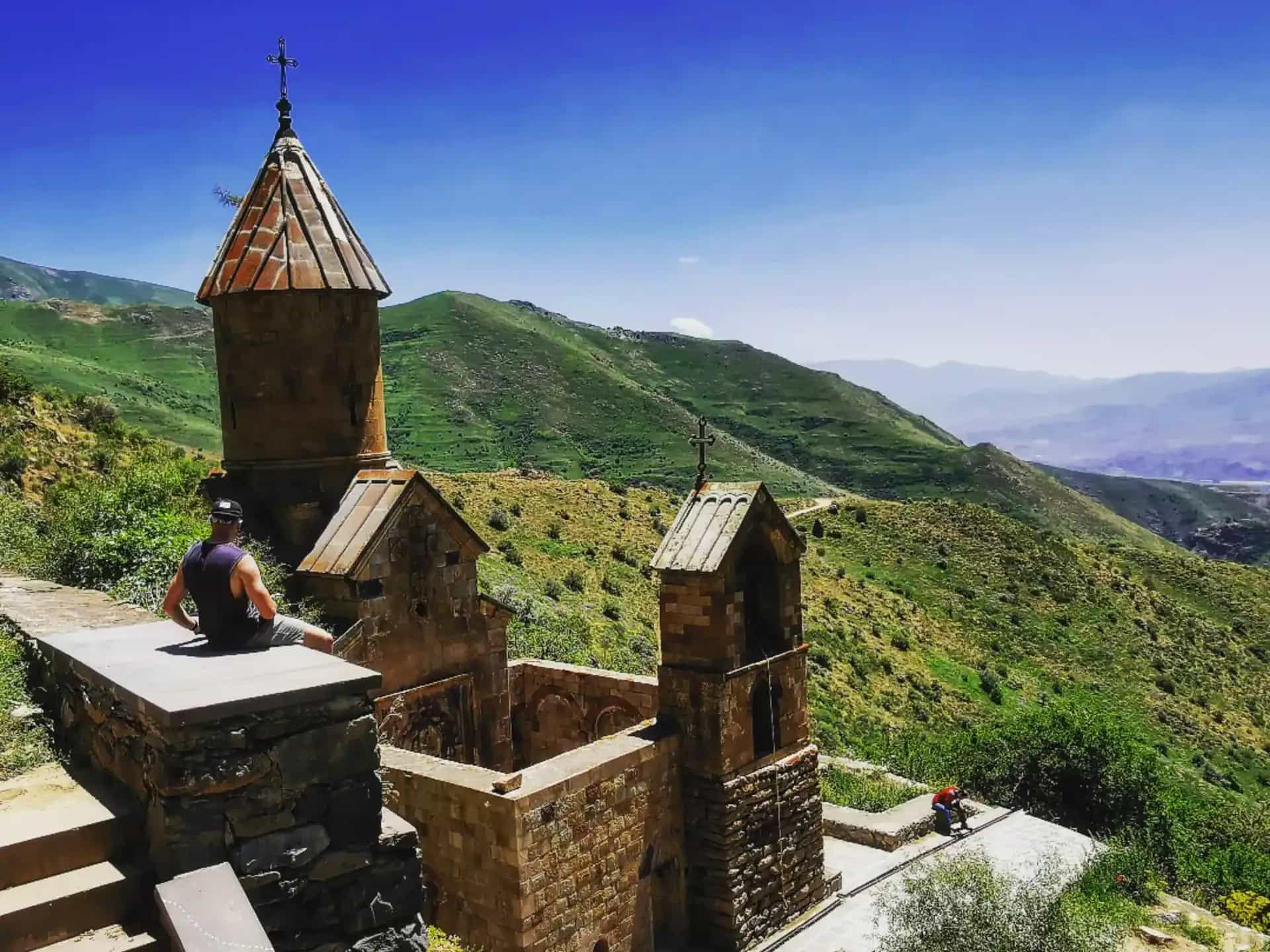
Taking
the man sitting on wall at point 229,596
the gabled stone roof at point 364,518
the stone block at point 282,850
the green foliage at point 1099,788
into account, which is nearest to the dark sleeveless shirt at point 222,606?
the man sitting on wall at point 229,596

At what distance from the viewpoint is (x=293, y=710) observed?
12.5ft

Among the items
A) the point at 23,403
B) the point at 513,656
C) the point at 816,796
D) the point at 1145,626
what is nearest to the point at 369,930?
the point at 816,796

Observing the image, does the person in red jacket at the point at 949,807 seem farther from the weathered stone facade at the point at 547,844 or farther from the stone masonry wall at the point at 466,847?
the stone masonry wall at the point at 466,847

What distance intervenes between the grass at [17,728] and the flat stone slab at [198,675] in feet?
1.27

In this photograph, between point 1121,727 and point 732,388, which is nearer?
point 1121,727

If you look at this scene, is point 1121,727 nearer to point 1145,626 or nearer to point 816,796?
point 816,796

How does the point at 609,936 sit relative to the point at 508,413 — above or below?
below

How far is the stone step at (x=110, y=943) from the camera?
3.44 m

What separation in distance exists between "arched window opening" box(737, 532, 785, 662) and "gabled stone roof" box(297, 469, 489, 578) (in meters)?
3.24

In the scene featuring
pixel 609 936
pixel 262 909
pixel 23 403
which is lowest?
pixel 609 936

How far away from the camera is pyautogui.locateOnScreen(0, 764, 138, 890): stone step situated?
3.64 m

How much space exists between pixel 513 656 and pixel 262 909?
1167 cm

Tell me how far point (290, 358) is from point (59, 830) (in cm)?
722

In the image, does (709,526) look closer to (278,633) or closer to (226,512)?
(278,633)
